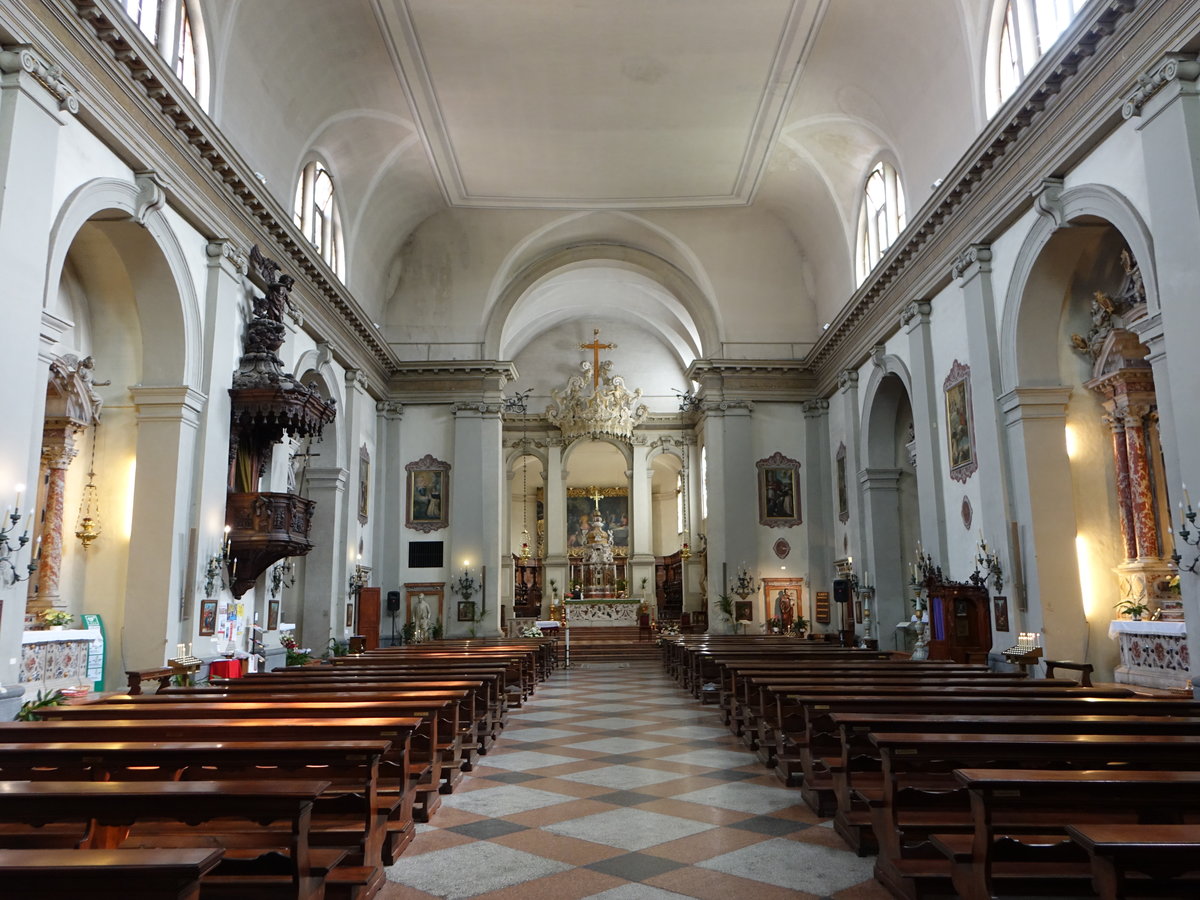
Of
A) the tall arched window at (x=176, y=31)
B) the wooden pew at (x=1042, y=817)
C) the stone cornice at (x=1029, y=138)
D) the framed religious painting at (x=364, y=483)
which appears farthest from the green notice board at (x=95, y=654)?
the stone cornice at (x=1029, y=138)

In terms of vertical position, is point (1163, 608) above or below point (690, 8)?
below

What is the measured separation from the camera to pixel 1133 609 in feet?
36.2

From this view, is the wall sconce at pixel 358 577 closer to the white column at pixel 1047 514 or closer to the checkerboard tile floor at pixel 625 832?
the checkerboard tile floor at pixel 625 832

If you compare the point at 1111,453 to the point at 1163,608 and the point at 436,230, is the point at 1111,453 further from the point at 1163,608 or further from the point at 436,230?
the point at 436,230

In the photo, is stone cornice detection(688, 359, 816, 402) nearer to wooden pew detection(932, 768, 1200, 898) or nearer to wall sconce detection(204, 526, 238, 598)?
wall sconce detection(204, 526, 238, 598)

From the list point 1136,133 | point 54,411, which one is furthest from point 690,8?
point 54,411

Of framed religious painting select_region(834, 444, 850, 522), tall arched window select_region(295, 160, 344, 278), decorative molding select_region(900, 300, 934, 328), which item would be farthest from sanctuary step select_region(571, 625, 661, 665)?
decorative molding select_region(900, 300, 934, 328)

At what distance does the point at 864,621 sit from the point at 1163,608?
357 inches

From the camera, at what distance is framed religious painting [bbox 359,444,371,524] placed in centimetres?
2097

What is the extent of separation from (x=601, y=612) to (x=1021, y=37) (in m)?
19.4

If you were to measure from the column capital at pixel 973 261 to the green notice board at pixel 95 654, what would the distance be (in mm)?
12800

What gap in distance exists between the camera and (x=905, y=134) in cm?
1570

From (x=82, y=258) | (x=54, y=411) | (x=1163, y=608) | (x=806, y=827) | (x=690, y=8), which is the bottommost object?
(x=806, y=827)

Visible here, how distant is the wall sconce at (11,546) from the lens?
782 cm
